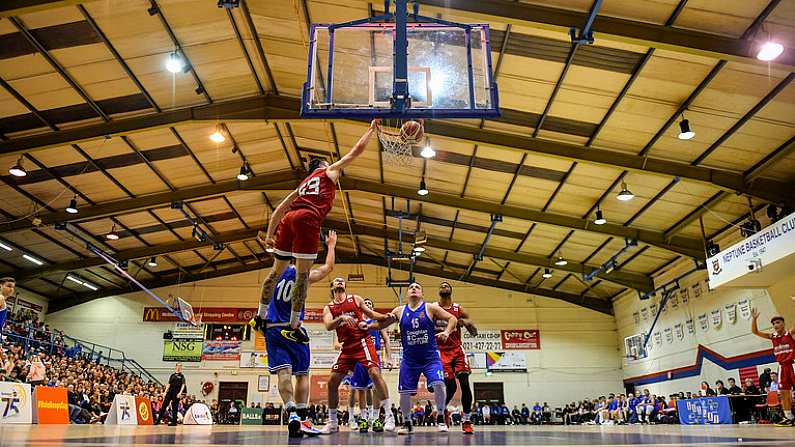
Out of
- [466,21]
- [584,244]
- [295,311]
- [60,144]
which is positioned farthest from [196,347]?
[295,311]

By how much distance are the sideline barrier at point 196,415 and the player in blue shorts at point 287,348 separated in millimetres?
14022

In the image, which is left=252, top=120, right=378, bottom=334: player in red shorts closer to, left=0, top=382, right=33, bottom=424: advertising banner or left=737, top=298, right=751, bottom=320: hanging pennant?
left=0, top=382, right=33, bottom=424: advertising banner

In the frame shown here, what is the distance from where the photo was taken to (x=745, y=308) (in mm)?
18016

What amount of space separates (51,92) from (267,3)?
6504mm

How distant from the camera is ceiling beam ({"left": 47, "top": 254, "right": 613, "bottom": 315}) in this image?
1169 inches

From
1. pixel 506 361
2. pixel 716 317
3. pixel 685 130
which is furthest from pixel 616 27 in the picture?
pixel 506 361

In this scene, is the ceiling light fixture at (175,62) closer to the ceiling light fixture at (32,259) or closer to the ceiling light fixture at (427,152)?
the ceiling light fixture at (427,152)

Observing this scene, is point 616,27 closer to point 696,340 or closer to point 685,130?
point 685,130

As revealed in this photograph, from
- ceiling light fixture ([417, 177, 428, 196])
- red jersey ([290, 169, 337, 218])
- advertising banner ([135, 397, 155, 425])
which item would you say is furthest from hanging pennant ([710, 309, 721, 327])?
advertising banner ([135, 397, 155, 425])

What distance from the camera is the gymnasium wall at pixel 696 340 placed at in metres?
17.7

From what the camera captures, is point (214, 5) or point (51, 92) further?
point (51, 92)

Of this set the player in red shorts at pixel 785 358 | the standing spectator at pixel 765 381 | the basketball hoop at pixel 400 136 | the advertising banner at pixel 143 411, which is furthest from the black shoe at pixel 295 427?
the standing spectator at pixel 765 381

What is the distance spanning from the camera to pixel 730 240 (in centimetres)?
1836

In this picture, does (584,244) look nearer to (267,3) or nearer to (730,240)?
(730,240)
